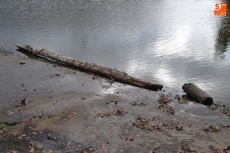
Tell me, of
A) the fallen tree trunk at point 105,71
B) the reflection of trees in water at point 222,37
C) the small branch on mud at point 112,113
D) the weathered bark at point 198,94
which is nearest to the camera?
the small branch on mud at point 112,113

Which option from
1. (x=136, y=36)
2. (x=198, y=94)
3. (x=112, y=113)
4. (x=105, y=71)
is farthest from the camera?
(x=136, y=36)

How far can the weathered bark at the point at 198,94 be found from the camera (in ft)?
45.8

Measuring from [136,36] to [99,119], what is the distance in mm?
15792

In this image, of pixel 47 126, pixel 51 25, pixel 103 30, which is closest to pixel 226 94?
pixel 47 126

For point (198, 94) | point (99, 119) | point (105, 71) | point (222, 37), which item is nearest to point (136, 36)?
point (222, 37)

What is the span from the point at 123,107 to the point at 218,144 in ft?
14.8

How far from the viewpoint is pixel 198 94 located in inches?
563

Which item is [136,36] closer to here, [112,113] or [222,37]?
[222,37]

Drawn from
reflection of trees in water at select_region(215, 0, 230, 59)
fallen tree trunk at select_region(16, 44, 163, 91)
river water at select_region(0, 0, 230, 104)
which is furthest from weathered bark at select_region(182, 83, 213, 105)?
reflection of trees in water at select_region(215, 0, 230, 59)

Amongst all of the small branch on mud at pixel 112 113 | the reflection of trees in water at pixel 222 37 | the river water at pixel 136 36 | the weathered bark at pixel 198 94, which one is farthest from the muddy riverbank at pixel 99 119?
the reflection of trees in water at pixel 222 37

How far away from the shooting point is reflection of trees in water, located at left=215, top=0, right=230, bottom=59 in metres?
22.2

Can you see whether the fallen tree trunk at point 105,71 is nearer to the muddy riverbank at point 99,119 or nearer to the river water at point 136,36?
the muddy riverbank at point 99,119

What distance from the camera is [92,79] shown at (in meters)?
17.0

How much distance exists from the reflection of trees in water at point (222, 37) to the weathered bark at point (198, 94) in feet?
25.3
